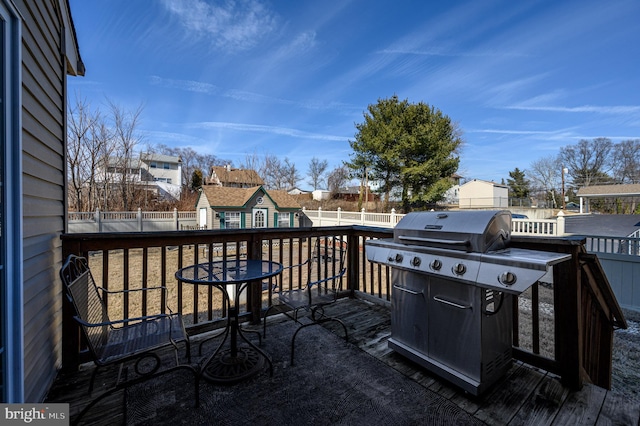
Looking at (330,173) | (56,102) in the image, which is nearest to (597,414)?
(56,102)

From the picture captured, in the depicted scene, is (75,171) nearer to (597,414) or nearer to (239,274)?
(239,274)

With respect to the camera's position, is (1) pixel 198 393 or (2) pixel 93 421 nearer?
(2) pixel 93 421

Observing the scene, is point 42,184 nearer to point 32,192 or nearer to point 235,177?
point 32,192

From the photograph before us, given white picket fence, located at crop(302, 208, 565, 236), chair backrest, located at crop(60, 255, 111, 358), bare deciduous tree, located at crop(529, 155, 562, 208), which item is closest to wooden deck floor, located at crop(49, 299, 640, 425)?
chair backrest, located at crop(60, 255, 111, 358)

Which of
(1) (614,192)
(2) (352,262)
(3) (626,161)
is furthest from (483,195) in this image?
(2) (352,262)

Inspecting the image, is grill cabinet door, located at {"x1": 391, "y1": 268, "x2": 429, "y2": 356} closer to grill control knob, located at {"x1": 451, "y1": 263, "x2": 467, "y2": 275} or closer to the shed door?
grill control knob, located at {"x1": 451, "y1": 263, "x2": 467, "y2": 275}

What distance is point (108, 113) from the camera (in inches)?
629

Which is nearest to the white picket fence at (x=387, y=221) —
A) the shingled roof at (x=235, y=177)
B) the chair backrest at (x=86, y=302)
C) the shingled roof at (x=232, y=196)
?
the shingled roof at (x=232, y=196)

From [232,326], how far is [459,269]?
162 centimetres

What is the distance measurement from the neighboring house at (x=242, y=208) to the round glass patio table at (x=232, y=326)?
37.6ft

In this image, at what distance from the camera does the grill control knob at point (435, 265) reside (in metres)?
1.82

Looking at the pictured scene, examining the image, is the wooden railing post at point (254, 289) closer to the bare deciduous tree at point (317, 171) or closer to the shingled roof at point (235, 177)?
the shingled roof at point (235, 177)

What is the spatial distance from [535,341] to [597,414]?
58 centimetres

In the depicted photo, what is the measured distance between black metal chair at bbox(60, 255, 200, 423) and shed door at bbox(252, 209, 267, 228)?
13.5m
